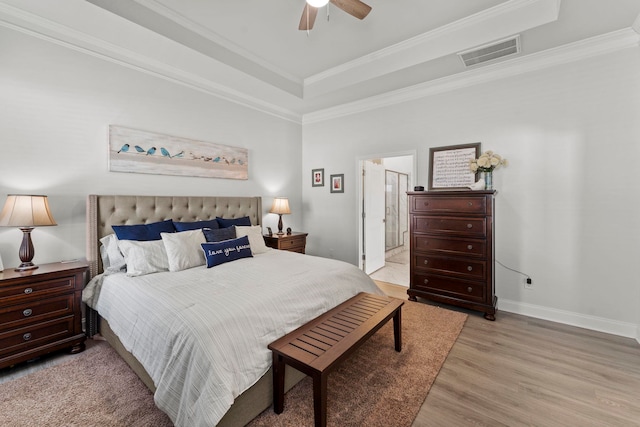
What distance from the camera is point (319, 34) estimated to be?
9.99ft

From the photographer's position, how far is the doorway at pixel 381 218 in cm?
462

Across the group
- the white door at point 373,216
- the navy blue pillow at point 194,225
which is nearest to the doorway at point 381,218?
the white door at point 373,216

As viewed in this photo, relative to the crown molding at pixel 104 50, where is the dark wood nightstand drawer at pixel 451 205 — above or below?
below

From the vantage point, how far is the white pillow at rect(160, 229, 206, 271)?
8.58ft

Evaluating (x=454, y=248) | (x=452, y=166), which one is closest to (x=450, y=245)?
(x=454, y=248)

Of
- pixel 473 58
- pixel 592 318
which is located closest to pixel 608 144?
pixel 473 58

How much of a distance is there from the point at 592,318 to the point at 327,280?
290 cm

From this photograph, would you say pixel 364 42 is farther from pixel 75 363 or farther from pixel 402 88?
pixel 75 363

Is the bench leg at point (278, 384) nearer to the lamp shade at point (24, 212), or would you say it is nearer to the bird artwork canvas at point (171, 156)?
the lamp shade at point (24, 212)

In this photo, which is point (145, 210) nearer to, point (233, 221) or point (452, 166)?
point (233, 221)

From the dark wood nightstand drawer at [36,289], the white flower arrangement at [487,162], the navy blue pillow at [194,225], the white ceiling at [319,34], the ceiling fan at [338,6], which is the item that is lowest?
the dark wood nightstand drawer at [36,289]

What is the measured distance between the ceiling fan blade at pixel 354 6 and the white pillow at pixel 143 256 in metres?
2.65

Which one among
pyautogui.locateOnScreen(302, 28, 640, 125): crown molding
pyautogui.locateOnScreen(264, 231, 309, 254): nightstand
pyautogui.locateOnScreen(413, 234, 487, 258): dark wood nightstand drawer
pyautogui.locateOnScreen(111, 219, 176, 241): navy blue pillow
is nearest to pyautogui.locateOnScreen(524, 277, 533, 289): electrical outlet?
pyautogui.locateOnScreen(413, 234, 487, 258): dark wood nightstand drawer

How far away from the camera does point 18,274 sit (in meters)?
2.12
